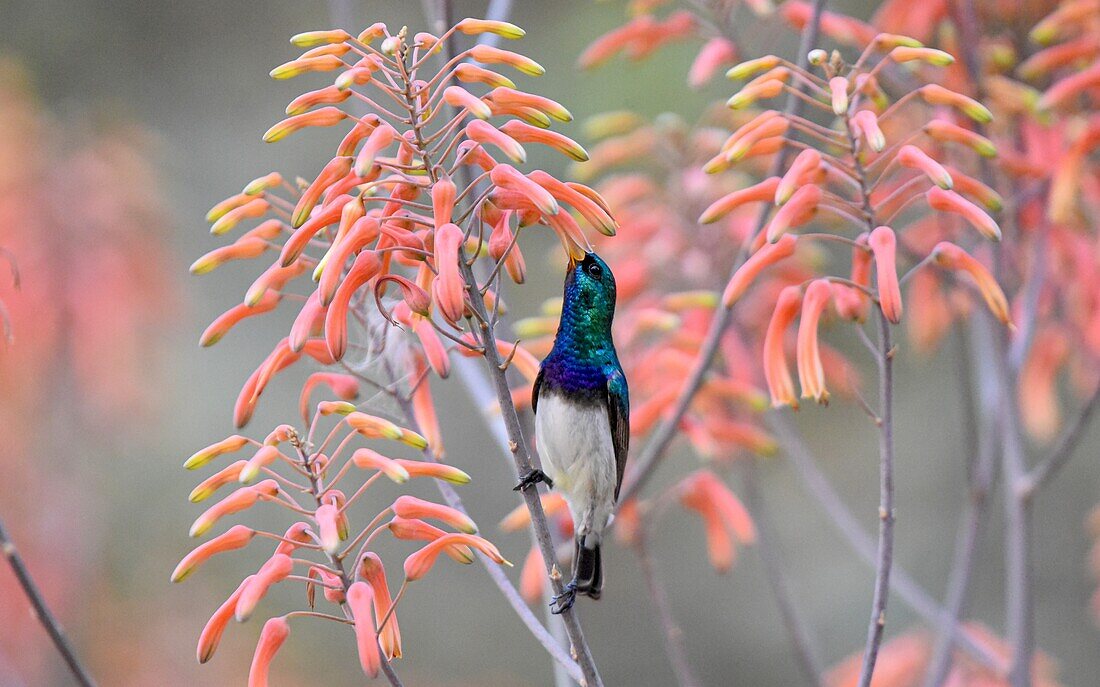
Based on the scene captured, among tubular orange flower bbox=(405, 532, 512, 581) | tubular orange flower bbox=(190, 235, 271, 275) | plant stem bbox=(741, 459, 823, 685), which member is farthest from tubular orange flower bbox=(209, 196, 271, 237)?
plant stem bbox=(741, 459, 823, 685)

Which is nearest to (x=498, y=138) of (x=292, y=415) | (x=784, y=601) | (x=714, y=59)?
(x=714, y=59)

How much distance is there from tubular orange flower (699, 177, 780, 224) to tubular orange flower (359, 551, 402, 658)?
74 cm

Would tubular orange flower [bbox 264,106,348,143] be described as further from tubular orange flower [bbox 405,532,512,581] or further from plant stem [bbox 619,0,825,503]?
plant stem [bbox 619,0,825,503]

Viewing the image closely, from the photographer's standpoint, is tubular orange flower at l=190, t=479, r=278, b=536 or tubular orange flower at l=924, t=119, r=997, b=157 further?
tubular orange flower at l=924, t=119, r=997, b=157

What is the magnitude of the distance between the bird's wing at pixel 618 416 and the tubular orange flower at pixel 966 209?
677 millimetres

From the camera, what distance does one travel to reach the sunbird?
7.68ft

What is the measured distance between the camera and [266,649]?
1695 mm

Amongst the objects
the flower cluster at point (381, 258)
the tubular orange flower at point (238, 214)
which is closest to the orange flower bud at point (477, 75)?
the flower cluster at point (381, 258)

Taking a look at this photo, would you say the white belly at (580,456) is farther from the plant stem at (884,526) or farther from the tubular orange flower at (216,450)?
the tubular orange flower at (216,450)

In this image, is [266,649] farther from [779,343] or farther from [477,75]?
[779,343]

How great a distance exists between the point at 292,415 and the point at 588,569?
4.48 meters

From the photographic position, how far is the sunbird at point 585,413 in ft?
7.68

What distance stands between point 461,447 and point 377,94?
2544 mm

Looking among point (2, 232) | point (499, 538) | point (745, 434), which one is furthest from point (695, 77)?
point (499, 538)
